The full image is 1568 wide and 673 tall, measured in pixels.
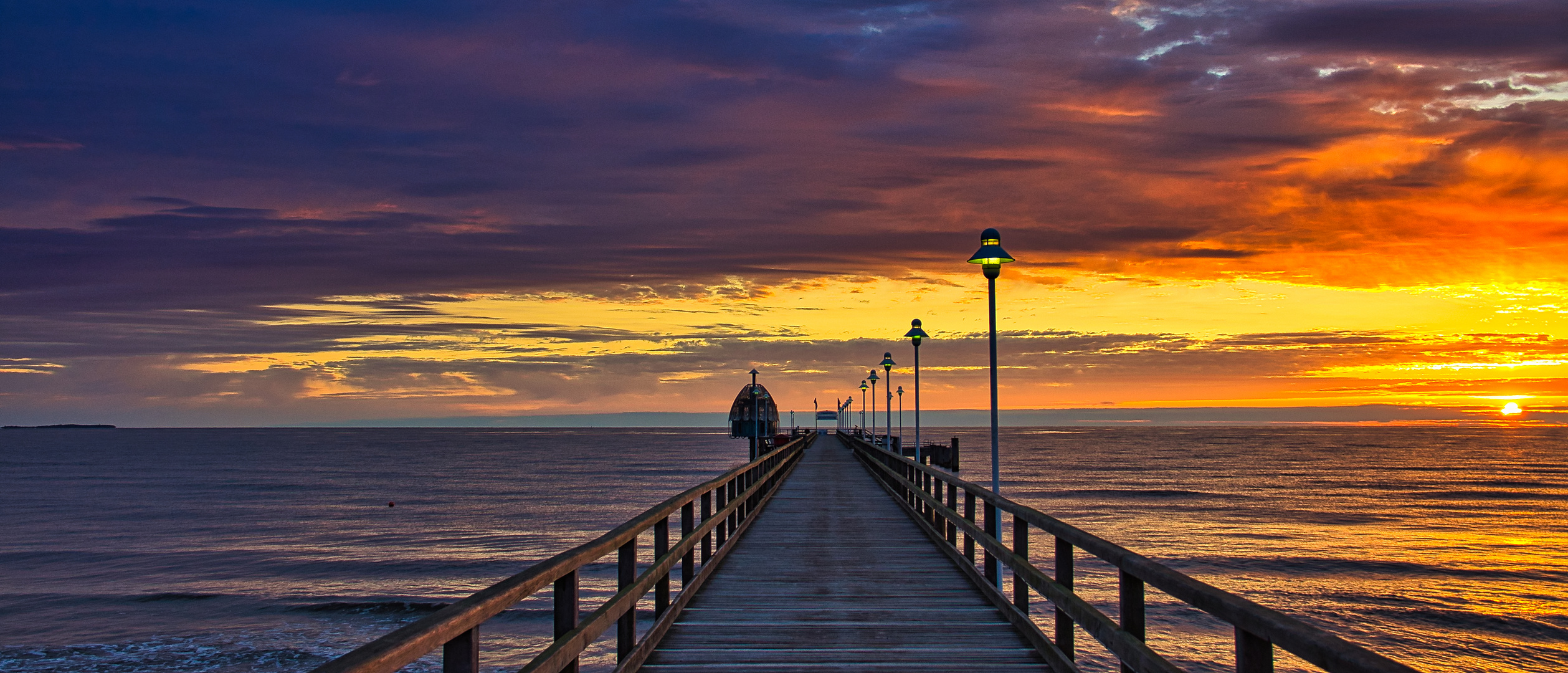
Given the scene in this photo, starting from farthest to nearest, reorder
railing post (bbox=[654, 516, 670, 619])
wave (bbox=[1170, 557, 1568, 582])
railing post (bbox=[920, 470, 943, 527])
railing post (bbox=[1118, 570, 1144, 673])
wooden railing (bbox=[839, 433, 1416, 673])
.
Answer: wave (bbox=[1170, 557, 1568, 582])
railing post (bbox=[920, 470, 943, 527])
railing post (bbox=[654, 516, 670, 619])
railing post (bbox=[1118, 570, 1144, 673])
wooden railing (bbox=[839, 433, 1416, 673])

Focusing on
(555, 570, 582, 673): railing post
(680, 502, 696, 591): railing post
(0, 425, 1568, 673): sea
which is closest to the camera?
(555, 570, 582, 673): railing post

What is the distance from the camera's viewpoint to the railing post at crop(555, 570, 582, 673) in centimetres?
492

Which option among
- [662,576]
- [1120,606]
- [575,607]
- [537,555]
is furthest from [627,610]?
[537,555]

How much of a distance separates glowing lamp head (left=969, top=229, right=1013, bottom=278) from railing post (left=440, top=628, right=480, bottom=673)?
885 cm

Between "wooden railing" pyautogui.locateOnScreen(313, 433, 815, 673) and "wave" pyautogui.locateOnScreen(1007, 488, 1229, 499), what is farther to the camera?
"wave" pyautogui.locateOnScreen(1007, 488, 1229, 499)

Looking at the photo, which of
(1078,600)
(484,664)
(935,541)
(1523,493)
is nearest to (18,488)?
(484,664)

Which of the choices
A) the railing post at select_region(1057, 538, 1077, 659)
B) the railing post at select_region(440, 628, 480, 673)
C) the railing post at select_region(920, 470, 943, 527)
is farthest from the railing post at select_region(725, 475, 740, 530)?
the railing post at select_region(440, 628, 480, 673)

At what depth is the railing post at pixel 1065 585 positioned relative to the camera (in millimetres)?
6133

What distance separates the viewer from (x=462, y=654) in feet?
12.0

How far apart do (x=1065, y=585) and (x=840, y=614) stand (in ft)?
8.80

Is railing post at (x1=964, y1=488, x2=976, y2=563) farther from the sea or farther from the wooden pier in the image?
the sea

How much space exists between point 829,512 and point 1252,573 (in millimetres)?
13638

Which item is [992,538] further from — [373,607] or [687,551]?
[373,607]

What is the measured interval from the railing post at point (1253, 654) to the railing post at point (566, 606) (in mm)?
3095
